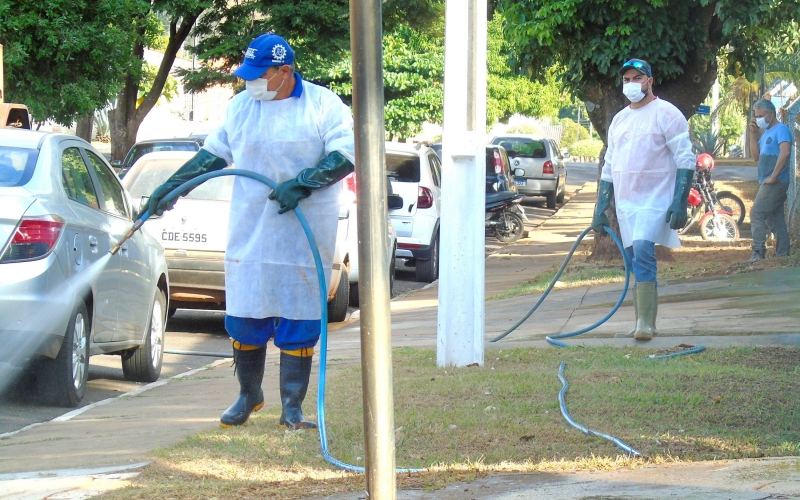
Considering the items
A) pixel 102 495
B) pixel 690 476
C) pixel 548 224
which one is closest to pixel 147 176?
pixel 102 495

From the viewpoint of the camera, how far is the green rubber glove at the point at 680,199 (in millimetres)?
7203

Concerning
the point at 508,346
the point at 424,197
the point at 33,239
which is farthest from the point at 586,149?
the point at 33,239

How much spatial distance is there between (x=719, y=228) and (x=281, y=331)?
43.9 ft

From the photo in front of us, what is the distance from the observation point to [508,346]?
7914 mm

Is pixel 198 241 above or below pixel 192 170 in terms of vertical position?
below

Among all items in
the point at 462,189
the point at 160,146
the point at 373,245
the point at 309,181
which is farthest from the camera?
the point at 160,146

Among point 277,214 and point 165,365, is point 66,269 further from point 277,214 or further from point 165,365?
→ point 165,365

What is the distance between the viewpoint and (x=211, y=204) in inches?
382

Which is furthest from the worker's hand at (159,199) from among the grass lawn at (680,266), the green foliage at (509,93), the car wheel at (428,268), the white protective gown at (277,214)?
the green foliage at (509,93)

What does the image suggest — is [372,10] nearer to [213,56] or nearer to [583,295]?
[583,295]

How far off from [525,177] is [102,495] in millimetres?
25835

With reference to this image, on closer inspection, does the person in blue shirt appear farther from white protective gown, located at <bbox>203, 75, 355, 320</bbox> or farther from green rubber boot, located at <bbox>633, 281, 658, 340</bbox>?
white protective gown, located at <bbox>203, 75, 355, 320</bbox>

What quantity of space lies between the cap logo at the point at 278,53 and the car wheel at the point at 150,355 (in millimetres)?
3338

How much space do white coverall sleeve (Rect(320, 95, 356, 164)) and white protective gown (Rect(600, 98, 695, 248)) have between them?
3.19m
